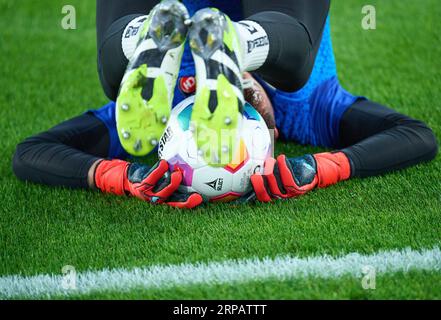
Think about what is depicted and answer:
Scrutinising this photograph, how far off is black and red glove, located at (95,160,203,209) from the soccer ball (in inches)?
1.3

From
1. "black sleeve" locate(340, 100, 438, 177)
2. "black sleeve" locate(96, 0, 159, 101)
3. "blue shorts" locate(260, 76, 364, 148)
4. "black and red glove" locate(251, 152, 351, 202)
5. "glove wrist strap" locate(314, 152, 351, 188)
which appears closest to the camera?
"black sleeve" locate(96, 0, 159, 101)

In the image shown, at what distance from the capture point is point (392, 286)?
214cm

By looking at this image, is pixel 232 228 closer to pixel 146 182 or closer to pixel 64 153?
pixel 146 182

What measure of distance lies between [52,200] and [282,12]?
105 centimetres

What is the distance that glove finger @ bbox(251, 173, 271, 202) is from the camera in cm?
267

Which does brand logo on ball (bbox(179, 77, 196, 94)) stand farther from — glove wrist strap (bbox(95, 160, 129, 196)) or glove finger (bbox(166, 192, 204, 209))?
glove finger (bbox(166, 192, 204, 209))

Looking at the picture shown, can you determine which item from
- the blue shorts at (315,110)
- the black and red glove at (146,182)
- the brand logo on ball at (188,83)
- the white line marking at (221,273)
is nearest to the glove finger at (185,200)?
the black and red glove at (146,182)

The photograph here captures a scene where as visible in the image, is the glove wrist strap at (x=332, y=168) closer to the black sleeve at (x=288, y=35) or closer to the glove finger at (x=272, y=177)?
the glove finger at (x=272, y=177)

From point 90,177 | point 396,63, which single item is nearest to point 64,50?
point 396,63

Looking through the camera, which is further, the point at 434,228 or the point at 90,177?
the point at 90,177

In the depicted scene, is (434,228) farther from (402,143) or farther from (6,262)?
(6,262)

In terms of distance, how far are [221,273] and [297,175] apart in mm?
633

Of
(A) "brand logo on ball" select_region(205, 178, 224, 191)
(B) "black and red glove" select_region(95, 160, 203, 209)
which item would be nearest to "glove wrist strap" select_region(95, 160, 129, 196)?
(B) "black and red glove" select_region(95, 160, 203, 209)

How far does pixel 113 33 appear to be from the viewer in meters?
2.61
